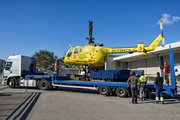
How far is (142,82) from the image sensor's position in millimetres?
9008

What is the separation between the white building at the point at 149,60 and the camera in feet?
81.8

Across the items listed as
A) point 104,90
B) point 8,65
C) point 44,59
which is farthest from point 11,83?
point 44,59

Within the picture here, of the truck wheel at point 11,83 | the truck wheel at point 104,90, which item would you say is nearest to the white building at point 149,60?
the truck wheel at point 104,90

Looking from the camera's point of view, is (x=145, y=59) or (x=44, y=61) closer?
(x=145, y=59)

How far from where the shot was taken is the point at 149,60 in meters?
34.1

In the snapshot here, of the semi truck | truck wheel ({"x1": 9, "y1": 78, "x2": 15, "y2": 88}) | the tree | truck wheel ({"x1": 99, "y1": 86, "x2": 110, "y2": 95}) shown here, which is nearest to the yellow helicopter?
the semi truck

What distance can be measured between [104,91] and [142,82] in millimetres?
2949

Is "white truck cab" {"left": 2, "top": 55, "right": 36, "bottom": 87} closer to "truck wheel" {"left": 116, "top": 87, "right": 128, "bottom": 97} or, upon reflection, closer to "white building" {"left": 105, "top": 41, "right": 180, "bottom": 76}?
"truck wheel" {"left": 116, "top": 87, "right": 128, "bottom": 97}

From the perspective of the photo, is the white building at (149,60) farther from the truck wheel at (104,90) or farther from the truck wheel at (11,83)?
the truck wheel at (11,83)

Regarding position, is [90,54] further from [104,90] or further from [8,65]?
[8,65]

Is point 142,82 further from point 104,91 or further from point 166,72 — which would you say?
point 104,91

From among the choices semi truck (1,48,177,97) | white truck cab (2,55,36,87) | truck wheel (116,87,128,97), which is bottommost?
truck wheel (116,87,128,97)

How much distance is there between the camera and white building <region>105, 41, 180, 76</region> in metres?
24.9

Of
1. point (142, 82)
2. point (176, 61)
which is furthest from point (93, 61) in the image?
point (176, 61)
